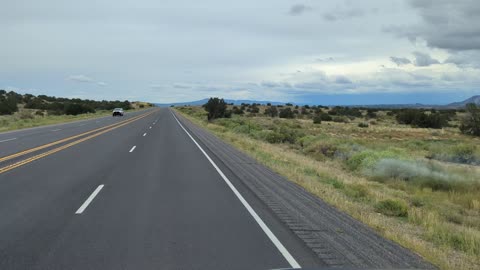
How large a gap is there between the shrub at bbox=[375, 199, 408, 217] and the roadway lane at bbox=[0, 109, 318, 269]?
3.18 m

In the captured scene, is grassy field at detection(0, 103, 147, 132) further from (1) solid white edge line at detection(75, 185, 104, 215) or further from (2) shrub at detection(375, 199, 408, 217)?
(2) shrub at detection(375, 199, 408, 217)

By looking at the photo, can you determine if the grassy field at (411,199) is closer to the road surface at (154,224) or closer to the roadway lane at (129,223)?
the road surface at (154,224)

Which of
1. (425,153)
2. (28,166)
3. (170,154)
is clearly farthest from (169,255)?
(425,153)

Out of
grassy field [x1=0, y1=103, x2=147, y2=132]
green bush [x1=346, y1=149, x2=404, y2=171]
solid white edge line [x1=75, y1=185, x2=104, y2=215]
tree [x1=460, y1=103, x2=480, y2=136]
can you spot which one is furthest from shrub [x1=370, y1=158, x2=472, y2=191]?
tree [x1=460, y1=103, x2=480, y2=136]

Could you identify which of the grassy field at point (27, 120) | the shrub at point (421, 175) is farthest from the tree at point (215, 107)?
the shrub at point (421, 175)

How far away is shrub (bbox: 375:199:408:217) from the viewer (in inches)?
409

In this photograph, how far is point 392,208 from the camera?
1062cm

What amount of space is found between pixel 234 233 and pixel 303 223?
1494 millimetres

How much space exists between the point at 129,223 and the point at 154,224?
429 millimetres

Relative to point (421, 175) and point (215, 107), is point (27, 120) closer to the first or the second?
point (215, 107)

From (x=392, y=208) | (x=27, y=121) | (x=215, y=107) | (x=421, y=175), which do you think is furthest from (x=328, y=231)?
(x=215, y=107)

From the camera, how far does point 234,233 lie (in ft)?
23.6

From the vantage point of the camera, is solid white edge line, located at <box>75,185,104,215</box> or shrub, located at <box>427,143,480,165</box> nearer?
solid white edge line, located at <box>75,185,104,215</box>

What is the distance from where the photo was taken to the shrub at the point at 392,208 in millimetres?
10391
